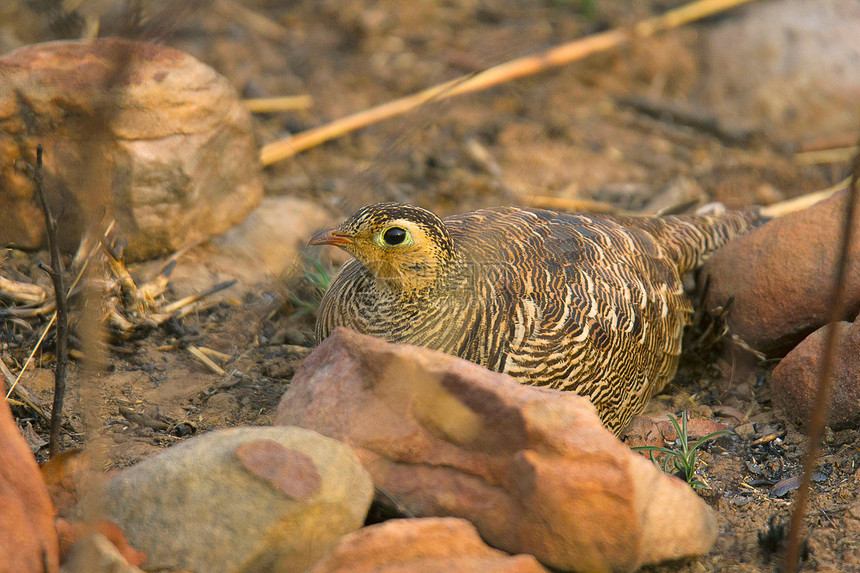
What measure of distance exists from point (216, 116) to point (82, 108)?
71 centimetres

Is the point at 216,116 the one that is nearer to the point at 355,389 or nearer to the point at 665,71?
the point at 355,389

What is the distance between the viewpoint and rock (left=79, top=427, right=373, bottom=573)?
221cm

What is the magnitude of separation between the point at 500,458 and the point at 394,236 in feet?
3.33

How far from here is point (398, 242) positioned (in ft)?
10.3

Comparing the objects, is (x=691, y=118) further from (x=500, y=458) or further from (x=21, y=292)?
(x=21, y=292)

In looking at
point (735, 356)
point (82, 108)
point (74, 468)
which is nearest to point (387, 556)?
point (74, 468)

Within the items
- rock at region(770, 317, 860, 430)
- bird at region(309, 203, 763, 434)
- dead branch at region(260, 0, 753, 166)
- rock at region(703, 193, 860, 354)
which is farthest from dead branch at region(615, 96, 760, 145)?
rock at region(770, 317, 860, 430)

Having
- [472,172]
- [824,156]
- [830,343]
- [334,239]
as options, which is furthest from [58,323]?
[824,156]

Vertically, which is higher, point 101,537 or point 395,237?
point 395,237

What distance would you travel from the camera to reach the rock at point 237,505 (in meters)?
2.21

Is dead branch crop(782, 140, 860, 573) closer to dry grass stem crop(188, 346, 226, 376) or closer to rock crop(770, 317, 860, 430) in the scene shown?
rock crop(770, 317, 860, 430)

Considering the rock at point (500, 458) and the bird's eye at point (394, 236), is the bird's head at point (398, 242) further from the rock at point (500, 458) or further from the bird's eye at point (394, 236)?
the rock at point (500, 458)

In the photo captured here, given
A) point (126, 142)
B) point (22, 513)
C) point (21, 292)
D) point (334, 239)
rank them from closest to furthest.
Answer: point (22, 513)
point (334, 239)
point (21, 292)
point (126, 142)

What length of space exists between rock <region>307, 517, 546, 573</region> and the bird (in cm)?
89
